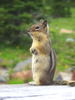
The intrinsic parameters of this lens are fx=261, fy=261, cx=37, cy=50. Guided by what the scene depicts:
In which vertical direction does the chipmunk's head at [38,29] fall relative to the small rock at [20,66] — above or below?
above

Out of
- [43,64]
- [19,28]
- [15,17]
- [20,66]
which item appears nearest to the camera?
[43,64]

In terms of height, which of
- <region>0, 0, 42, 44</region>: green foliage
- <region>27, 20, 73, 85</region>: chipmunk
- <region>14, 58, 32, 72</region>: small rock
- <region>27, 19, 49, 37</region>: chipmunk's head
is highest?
<region>27, 19, 49, 37</region>: chipmunk's head

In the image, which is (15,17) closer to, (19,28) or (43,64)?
(19,28)

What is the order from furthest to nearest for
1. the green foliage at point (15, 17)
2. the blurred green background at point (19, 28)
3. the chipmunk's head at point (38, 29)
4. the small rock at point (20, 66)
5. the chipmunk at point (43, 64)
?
the green foliage at point (15, 17), the blurred green background at point (19, 28), the small rock at point (20, 66), the chipmunk's head at point (38, 29), the chipmunk at point (43, 64)

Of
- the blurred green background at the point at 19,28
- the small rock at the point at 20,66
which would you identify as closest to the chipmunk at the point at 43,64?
the small rock at the point at 20,66

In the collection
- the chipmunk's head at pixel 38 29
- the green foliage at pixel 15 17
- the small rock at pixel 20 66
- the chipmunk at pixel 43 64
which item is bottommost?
the small rock at pixel 20 66

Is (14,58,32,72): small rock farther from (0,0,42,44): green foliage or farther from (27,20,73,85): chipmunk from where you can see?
(27,20,73,85): chipmunk

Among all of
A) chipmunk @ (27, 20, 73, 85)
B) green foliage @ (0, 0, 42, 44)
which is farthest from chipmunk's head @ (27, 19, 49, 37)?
green foliage @ (0, 0, 42, 44)

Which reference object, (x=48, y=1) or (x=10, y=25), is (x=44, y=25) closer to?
(x=10, y=25)

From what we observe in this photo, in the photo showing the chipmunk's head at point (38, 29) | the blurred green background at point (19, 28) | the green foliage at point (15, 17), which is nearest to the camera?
the chipmunk's head at point (38, 29)

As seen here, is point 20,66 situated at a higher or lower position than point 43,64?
lower

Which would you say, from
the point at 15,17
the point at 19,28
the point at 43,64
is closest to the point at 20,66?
the point at 19,28

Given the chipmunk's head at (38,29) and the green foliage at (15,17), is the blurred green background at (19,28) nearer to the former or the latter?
the green foliage at (15,17)

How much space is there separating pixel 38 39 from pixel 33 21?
1051 centimetres
